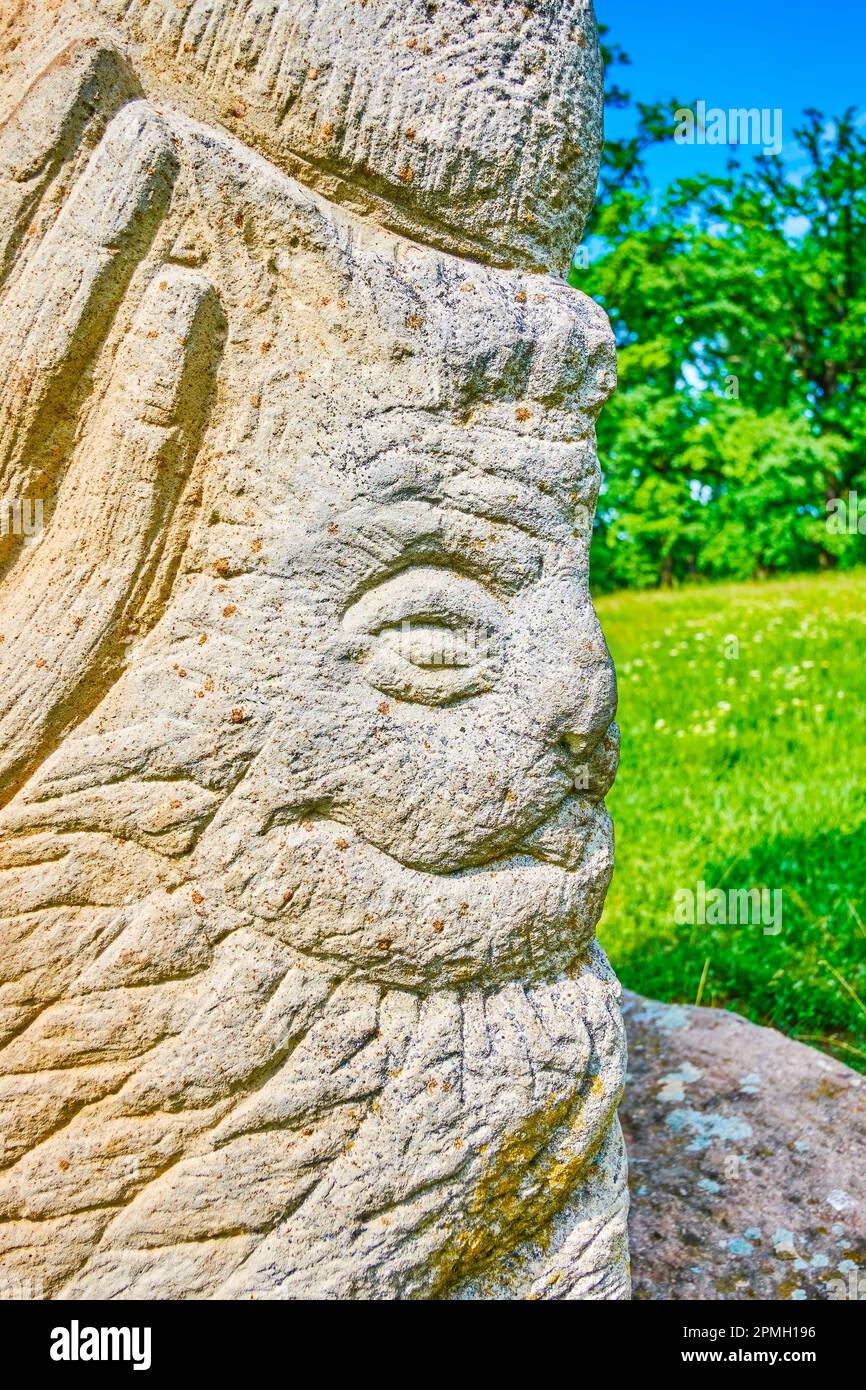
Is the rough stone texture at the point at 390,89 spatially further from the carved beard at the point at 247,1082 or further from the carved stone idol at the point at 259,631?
the carved beard at the point at 247,1082

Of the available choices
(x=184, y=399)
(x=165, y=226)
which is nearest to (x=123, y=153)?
(x=165, y=226)

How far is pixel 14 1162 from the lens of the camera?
5.74 ft

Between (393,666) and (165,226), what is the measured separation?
0.77 meters

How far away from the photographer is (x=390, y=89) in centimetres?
179

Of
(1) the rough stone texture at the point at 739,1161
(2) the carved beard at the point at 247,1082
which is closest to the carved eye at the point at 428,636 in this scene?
(2) the carved beard at the point at 247,1082

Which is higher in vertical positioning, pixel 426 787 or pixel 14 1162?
pixel 426 787

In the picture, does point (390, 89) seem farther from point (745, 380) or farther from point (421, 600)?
point (745, 380)

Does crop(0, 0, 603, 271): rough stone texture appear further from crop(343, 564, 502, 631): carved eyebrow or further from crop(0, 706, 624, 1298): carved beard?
crop(0, 706, 624, 1298): carved beard

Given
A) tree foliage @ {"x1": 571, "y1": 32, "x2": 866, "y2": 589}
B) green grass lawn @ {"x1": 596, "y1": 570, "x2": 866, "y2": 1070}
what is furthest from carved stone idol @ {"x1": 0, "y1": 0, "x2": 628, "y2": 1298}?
tree foliage @ {"x1": 571, "y1": 32, "x2": 866, "y2": 589}

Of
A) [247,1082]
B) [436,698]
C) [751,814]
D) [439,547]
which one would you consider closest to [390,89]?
[439,547]

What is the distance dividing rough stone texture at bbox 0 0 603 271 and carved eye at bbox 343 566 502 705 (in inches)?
23.1

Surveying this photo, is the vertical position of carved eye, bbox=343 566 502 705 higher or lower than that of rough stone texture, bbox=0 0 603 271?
lower

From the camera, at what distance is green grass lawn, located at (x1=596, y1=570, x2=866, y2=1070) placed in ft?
12.7
